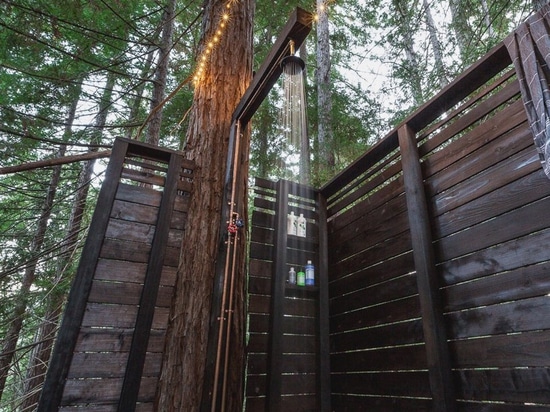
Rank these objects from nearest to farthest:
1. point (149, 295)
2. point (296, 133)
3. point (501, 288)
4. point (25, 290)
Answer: point (501, 288), point (149, 295), point (25, 290), point (296, 133)

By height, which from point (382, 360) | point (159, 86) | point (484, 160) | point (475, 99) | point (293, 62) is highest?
point (159, 86)

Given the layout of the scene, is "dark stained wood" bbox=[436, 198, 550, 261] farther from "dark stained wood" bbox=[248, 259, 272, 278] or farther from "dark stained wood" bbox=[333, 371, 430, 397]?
"dark stained wood" bbox=[248, 259, 272, 278]

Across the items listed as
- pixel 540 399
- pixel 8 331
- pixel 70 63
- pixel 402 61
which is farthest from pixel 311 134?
pixel 8 331

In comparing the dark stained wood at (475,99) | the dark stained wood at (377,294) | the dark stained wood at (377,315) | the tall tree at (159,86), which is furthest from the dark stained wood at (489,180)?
the tall tree at (159,86)

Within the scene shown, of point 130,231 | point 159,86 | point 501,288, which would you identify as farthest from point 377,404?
point 159,86

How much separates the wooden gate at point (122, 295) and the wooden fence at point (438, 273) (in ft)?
2.90

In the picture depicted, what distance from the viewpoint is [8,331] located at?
588 centimetres

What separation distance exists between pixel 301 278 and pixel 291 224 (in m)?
0.55

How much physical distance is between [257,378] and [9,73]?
19.9 ft

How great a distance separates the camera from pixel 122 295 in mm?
2160

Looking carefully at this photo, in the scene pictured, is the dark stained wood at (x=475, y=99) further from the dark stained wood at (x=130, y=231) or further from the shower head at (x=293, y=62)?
the dark stained wood at (x=130, y=231)

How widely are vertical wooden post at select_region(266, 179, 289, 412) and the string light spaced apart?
131 centimetres

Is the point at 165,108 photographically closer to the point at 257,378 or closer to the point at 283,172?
the point at 283,172

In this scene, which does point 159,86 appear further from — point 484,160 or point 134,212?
point 484,160
